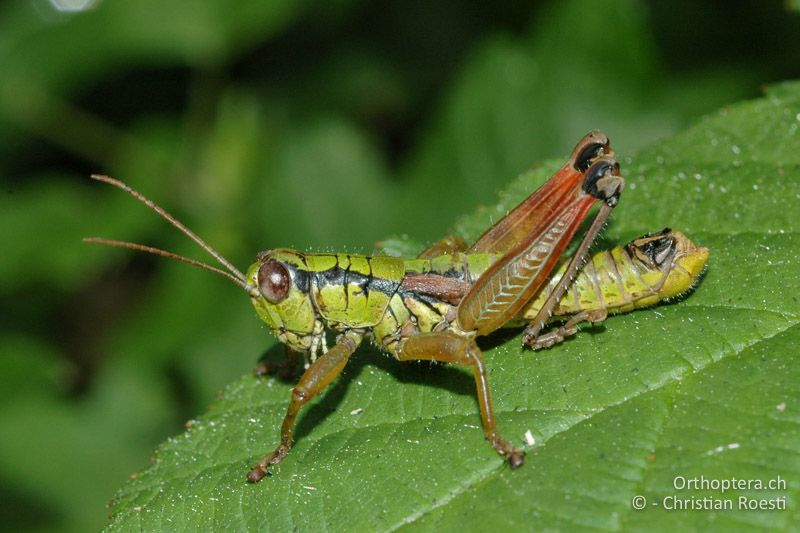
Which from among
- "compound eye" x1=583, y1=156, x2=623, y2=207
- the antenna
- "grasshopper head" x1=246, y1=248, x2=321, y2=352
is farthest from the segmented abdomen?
the antenna

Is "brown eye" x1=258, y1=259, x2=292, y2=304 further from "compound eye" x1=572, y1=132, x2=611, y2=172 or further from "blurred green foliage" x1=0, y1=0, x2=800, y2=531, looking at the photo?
"blurred green foliage" x1=0, y1=0, x2=800, y2=531

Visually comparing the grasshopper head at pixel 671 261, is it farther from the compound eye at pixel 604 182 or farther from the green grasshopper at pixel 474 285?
the compound eye at pixel 604 182

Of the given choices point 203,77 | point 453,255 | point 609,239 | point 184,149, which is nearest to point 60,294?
point 184,149

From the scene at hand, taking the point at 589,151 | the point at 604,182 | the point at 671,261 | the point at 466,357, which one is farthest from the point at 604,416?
the point at 589,151

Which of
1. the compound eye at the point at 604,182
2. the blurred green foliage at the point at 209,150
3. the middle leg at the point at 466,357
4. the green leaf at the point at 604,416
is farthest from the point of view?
the blurred green foliage at the point at 209,150

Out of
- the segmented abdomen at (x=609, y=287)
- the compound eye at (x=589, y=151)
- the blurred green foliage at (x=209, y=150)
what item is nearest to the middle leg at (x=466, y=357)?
the segmented abdomen at (x=609, y=287)
